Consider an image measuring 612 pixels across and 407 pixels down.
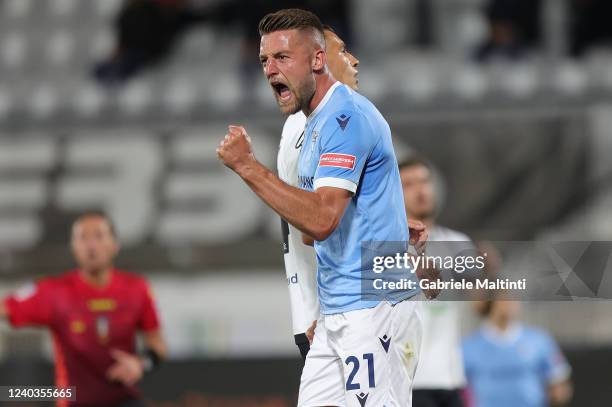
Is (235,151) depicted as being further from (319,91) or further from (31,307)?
(31,307)

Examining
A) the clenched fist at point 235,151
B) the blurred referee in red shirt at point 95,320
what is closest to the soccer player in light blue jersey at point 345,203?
the clenched fist at point 235,151

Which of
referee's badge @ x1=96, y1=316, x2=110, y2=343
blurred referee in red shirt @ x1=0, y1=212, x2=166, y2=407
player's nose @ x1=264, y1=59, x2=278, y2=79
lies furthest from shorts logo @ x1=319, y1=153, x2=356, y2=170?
referee's badge @ x1=96, y1=316, x2=110, y2=343

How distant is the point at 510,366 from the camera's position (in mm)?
9812

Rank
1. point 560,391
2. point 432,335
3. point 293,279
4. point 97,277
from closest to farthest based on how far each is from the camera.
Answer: point 293,279 → point 432,335 → point 97,277 → point 560,391

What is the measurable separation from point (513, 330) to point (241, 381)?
230 cm

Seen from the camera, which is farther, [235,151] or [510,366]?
[510,366]

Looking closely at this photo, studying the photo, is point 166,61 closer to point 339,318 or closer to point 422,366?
point 422,366

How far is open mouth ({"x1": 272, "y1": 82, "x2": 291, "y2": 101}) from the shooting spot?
174 inches

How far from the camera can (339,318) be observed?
4.52m

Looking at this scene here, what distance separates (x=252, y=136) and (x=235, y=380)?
2303 mm

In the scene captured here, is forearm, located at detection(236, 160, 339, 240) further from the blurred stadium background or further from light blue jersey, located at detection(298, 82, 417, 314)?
the blurred stadium background

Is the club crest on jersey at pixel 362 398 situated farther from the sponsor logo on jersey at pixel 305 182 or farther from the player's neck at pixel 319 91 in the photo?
the player's neck at pixel 319 91

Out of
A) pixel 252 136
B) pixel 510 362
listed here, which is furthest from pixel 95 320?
pixel 510 362

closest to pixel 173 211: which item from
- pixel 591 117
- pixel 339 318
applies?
pixel 591 117
